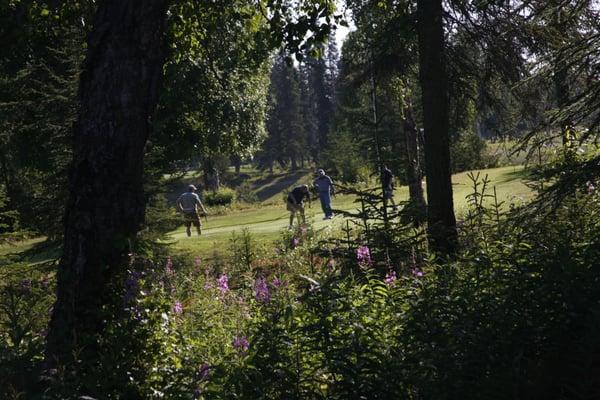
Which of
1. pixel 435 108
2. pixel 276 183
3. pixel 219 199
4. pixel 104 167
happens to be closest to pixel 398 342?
pixel 104 167

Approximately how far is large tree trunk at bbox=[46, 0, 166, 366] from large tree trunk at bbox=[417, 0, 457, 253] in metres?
5.51

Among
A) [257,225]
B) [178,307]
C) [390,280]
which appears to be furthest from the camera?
[257,225]

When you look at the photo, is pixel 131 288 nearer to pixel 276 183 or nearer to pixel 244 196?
pixel 244 196

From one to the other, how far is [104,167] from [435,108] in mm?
5971

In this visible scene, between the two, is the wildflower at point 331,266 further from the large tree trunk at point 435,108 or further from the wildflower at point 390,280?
the large tree trunk at point 435,108

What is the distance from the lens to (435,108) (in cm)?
950

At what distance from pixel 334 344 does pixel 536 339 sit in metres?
1.31

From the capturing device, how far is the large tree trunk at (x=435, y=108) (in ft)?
31.0

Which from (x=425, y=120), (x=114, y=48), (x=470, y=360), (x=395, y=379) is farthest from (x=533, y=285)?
(x=425, y=120)

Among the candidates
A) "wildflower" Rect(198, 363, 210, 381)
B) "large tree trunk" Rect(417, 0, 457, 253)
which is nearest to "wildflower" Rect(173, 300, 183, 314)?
"wildflower" Rect(198, 363, 210, 381)

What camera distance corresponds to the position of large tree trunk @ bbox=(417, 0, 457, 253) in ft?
31.0

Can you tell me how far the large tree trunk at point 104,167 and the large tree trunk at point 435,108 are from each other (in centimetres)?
551

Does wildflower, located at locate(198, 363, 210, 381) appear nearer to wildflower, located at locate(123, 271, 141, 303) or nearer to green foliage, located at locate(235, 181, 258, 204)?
wildflower, located at locate(123, 271, 141, 303)

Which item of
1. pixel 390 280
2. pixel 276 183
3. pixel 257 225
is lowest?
pixel 257 225
